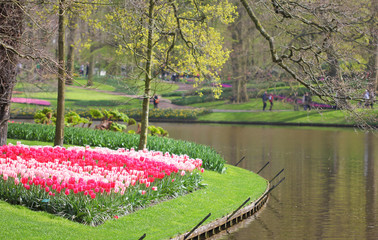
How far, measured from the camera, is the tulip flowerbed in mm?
9828

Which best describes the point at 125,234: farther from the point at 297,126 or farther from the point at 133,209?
the point at 297,126

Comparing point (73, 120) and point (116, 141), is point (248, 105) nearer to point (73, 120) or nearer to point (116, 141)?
point (73, 120)

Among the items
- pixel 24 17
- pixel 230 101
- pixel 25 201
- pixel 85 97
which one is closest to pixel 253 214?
pixel 25 201

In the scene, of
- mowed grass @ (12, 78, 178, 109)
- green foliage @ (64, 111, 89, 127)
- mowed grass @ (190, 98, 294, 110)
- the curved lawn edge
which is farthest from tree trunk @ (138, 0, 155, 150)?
mowed grass @ (190, 98, 294, 110)

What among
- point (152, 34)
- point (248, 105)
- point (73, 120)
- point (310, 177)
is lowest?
point (310, 177)

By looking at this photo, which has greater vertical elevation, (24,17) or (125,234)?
(24,17)

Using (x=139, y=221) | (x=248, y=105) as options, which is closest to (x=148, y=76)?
(x=139, y=221)

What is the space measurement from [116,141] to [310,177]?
6.80 meters

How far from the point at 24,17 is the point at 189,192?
6939 millimetres

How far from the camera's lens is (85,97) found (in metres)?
59.1

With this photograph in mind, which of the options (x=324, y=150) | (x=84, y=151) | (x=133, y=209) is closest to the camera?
(x=133, y=209)

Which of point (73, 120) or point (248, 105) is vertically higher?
point (248, 105)

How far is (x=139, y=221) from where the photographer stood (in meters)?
10.1

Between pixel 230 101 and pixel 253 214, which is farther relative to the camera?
pixel 230 101
